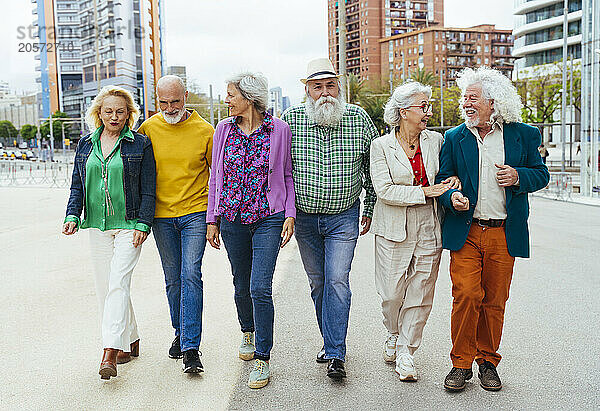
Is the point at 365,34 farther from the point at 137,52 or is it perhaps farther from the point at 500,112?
the point at 500,112

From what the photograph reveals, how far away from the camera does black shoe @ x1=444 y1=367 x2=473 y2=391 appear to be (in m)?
4.38

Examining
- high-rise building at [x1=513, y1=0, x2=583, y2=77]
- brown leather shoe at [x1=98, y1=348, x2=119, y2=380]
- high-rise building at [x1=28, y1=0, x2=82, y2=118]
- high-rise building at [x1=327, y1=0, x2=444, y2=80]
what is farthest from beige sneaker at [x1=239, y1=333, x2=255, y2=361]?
high-rise building at [x1=327, y1=0, x2=444, y2=80]

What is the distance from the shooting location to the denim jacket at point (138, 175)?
4.76m

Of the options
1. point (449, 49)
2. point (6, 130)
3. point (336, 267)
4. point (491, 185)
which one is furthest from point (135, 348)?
point (6, 130)

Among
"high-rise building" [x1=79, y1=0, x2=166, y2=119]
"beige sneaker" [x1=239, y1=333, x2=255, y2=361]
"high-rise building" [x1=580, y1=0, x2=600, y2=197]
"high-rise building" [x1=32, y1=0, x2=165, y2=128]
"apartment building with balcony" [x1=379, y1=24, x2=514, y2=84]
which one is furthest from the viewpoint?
"apartment building with balcony" [x1=379, y1=24, x2=514, y2=84]

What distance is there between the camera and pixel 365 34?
15050 centimetres

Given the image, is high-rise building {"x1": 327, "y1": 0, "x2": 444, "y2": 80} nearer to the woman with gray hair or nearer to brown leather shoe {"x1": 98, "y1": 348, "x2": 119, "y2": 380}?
the woman with gray hair

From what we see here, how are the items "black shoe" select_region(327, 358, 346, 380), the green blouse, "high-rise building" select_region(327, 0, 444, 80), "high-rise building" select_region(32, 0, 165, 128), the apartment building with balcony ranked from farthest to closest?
"high-rise building" select_region(327, 0, 444, 80) < the apartment building with balcony < "high-rise building" select_region(32, 0, 165, 128) < the green blouse < "black shoe" select_region(327, 358, 346, 380)

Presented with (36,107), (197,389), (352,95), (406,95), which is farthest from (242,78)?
(36,107)

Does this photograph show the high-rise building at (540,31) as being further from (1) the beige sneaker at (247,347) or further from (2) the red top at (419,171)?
(1) the beige sneaker at (247,347)

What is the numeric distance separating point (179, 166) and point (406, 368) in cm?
222

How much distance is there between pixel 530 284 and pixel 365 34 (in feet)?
488

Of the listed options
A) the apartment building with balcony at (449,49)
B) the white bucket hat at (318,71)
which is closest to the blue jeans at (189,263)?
the white bucket hat at (318,71)

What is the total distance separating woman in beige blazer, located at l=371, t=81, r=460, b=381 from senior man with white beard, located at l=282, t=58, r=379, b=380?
0.68ft
